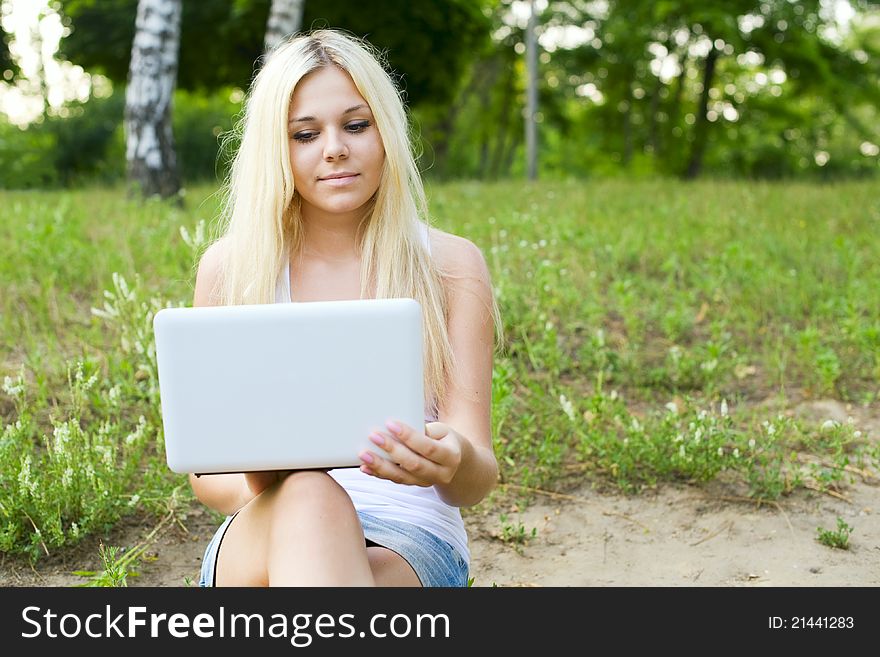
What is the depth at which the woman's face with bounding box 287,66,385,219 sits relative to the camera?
2.19m

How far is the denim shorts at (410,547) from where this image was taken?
2066 millimetres

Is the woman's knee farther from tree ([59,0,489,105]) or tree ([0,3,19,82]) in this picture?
tree ([0,3,19,82])

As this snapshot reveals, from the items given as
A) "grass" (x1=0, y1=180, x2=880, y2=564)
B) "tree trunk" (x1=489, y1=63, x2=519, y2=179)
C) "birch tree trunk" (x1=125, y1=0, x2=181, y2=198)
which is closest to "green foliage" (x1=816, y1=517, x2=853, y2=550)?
"grass" (x1=0, y1=180, x2=880, y2=564)

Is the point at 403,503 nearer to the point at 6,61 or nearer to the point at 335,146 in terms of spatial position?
the point at 335,146

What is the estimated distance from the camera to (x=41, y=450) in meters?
3.65

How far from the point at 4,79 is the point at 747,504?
55.1ft

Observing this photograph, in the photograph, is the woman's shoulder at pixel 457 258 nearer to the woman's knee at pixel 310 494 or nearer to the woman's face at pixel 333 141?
the woman's face at pixel 333 141

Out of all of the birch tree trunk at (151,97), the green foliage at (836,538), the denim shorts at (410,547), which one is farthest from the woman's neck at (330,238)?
the birch tree trunk at (151,97)

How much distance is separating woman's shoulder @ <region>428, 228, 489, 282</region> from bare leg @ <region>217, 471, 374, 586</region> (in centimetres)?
67

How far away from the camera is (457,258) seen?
2.37 meters

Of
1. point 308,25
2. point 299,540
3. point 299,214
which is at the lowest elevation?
point 299,540

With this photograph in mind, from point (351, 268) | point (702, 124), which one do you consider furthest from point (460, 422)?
point (702, 124)

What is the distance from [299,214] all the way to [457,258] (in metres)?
0.41

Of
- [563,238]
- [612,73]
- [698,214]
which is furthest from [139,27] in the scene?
[612,73]
